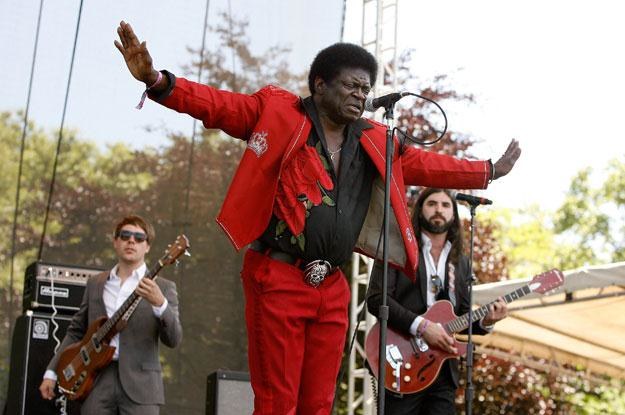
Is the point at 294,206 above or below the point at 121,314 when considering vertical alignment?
above

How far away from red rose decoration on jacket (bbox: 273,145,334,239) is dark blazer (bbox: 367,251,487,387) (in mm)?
1596

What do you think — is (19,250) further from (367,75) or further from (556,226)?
(556,226)

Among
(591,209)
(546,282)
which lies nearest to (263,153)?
(546,282)

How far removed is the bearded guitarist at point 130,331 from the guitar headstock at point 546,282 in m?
2.25

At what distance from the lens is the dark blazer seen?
5.80m

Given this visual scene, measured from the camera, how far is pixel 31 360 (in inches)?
262

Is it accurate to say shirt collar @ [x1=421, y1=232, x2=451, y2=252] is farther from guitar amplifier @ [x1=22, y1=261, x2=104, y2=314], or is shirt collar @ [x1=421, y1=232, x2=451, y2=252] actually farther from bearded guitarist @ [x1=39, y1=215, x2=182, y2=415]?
guitar amplifier @ [x1=22, y1=261, x2=104, y2=314]

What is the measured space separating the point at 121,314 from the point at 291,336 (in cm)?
217

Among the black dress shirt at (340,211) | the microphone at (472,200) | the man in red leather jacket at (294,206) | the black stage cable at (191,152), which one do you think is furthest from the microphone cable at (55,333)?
the black dress shirt at (340,211)

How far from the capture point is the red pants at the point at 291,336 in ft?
13.0

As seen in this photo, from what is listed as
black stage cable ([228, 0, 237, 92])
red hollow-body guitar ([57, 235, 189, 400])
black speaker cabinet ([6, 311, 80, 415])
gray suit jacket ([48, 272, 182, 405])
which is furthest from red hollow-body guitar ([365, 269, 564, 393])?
black stage cable ([228, 0, 237, 92])

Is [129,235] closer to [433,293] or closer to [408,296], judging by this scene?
[408,296]

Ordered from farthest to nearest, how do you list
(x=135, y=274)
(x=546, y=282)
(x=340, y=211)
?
1. (x=546, y=282)
2. (x=135, y=274)
3. (x=340, y=211)

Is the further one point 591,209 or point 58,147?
point 591,209
